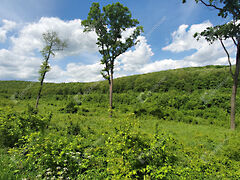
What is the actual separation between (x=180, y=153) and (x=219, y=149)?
2.27m

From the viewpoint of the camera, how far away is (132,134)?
14.1ft

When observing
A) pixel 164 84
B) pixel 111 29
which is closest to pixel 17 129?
pixel 111 29

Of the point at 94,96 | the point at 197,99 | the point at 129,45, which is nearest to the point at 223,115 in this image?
the point at 197,99

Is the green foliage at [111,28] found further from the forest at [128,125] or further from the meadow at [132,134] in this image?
the meadow at [132,134]

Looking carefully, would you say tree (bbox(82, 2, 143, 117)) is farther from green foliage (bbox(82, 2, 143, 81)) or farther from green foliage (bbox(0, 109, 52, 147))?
green foliage (bbox(0, 109, 52, 147))

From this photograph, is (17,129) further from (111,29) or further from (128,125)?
(111,29)

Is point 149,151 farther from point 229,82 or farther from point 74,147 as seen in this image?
point 229,82

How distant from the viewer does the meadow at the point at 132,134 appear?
4.28 m

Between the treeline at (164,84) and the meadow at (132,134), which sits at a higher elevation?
the treeline at (164,84)

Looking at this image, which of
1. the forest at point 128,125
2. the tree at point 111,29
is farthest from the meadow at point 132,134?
the tree at point 111,29

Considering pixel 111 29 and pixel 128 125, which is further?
pixel 111 29

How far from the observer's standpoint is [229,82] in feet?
61.7

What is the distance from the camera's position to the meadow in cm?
428

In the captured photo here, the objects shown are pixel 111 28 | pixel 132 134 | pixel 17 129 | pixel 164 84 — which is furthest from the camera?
pixel 164 84
